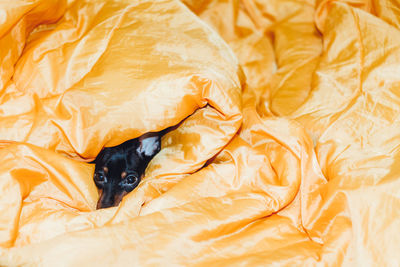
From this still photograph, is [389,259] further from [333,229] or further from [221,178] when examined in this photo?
[221,178]

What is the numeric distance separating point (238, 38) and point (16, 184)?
4.15 feet

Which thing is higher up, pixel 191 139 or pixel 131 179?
pixel 191 139

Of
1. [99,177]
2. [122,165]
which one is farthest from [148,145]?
[99,177]

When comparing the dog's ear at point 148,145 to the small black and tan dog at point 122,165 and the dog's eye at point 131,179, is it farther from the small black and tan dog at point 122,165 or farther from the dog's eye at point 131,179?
the dog's eye at point 131,179

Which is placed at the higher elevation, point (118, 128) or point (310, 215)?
point (118, 128)

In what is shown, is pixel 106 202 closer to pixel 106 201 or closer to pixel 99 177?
pixel 106 201

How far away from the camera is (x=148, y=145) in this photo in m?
1.66

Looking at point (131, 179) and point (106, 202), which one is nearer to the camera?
point (106, 202)

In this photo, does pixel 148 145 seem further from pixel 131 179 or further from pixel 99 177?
pixel 99 177

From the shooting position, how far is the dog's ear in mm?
1631

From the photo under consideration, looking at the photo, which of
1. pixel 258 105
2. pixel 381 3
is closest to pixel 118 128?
pixel 258 105

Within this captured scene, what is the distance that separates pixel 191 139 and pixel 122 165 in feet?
1.24

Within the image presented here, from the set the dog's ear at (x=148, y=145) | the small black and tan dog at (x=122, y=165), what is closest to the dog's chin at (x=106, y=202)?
the small black and tan dog at (x=122, y=165)

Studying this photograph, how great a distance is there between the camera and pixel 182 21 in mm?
1569
